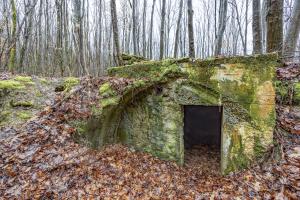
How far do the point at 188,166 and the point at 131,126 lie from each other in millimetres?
1746

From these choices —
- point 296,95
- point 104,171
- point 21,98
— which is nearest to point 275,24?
point 296,95

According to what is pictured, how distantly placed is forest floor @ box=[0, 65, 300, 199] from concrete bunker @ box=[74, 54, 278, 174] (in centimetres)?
31

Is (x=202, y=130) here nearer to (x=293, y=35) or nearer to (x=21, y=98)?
(x=293, y=35)

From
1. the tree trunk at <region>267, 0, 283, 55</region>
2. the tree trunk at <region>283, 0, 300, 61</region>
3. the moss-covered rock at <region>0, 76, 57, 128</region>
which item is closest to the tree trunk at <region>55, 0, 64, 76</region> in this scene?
the moss-covered rock at <region>0, 76, 57, 128</region>

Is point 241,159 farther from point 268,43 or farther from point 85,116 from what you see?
point 85,116

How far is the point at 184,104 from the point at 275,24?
9.44 feet

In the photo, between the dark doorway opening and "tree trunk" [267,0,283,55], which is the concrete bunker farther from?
the dark doorway opening

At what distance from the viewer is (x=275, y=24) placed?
5.22m

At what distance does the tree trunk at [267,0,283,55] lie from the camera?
5164 millimetres

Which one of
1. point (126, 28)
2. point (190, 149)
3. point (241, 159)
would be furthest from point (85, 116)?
point (126, 28)

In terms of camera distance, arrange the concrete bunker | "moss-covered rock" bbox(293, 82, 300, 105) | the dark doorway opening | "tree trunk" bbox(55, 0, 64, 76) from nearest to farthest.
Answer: the concrete bunker, "moss-covered rock" bbox(293, 82, 300, 105), the dark doorway opening, "tree trunk" bbox(55, 0, 64, 76)

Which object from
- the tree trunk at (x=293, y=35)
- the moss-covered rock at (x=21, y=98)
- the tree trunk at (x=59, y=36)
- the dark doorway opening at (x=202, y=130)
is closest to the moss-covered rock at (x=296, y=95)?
the tree trunk at (x=293, y=35)

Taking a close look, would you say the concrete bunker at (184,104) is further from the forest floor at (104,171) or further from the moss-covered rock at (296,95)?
the moss-covered rock at (296,95)

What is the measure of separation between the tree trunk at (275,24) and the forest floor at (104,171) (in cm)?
74
